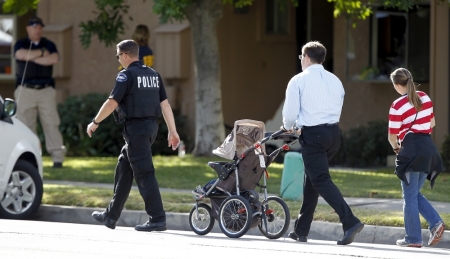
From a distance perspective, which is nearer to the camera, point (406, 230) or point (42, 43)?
point (406, 230)

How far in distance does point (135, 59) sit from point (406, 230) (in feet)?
10.0

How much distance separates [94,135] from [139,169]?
8971 mm

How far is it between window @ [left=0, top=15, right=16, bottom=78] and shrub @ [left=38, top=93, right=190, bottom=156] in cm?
243

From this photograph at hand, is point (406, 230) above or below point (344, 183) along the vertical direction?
above

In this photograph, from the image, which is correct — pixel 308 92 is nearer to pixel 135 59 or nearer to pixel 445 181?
pixel 135 59

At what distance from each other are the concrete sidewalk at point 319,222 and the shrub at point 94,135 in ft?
18.0

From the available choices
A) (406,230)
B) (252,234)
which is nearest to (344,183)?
(252,234)

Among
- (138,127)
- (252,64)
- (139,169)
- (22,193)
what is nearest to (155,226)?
(139,169)

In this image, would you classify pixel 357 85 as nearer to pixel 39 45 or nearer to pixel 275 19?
pixel 275 19

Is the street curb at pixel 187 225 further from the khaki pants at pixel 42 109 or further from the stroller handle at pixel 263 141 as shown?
the khaki pants at pixel 42 109

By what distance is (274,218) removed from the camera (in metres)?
9.20

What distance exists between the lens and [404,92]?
877cm

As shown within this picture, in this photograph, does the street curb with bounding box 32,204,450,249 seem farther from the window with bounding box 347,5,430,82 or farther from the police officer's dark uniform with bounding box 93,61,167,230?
the window with bounding box 347,5,430,82

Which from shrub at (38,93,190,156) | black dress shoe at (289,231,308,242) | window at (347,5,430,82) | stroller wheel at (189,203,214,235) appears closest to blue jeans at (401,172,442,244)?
black dress shoe at (289,231,308,242)
